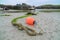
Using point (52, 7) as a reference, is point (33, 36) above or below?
above

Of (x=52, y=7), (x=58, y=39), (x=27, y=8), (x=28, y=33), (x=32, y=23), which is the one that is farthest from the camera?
(x=52, y=7)

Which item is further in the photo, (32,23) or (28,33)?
(32,23)

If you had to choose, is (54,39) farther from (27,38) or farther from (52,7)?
(52,7)

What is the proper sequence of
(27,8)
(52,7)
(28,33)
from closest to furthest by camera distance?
1. (28,33)
2. (27,8)
3. (52,7)

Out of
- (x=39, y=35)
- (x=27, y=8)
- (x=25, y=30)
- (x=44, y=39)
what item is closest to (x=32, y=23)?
(x=25, y=30)

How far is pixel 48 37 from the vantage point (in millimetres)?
6371

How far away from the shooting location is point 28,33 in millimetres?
6898

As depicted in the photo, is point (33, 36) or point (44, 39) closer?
point (44, 39)

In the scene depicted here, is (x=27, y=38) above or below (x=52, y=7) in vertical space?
above

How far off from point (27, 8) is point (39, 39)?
22.0 metres

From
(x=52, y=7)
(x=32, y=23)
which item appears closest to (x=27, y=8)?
(x=52, y=7)

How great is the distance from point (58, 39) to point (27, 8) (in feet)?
72.8

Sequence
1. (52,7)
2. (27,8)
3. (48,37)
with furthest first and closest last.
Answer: (52,7)
(27,8)
(48,37)

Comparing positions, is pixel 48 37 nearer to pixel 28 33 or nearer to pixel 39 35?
pixel 39 35
